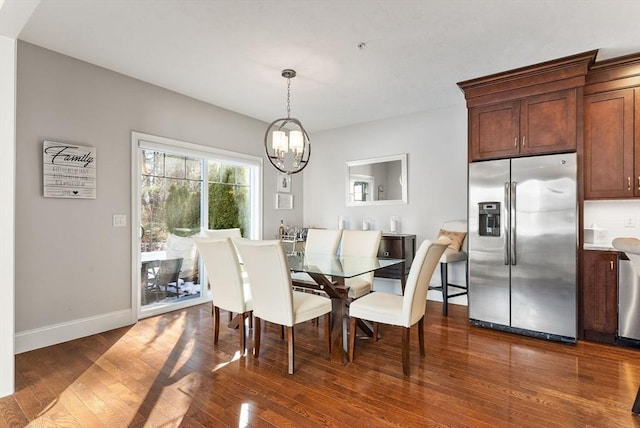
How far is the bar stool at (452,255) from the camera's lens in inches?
155

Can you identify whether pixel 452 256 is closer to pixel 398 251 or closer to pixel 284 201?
pixel 398 251

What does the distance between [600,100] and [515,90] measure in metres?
0.78

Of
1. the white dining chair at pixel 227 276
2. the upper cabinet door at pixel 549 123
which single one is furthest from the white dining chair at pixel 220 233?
the upper cabinet door at pixel 549 123

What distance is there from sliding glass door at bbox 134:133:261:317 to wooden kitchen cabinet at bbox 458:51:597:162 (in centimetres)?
325

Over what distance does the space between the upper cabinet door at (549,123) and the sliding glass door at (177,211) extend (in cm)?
367

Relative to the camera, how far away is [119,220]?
350cm

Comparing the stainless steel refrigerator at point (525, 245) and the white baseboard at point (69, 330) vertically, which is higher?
the stainless steel refrigerator at point (525, 245)

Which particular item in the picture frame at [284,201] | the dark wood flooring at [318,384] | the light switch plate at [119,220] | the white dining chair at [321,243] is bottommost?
the dark wood flooring at [318,384]

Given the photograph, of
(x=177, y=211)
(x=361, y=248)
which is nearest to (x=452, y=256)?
(x=361, y=248)

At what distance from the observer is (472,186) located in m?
3.59

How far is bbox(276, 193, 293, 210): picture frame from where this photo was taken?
5.51m

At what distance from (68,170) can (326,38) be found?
2734 millimetres

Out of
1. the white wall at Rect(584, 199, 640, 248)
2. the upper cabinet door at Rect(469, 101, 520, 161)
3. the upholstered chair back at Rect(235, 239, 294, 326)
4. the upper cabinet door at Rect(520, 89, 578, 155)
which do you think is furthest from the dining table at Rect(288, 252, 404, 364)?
the white wall at Rect(584, 199, 640, 248)

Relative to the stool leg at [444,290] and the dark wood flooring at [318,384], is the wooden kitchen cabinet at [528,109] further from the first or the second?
the dark wood flooring at [318,384]
